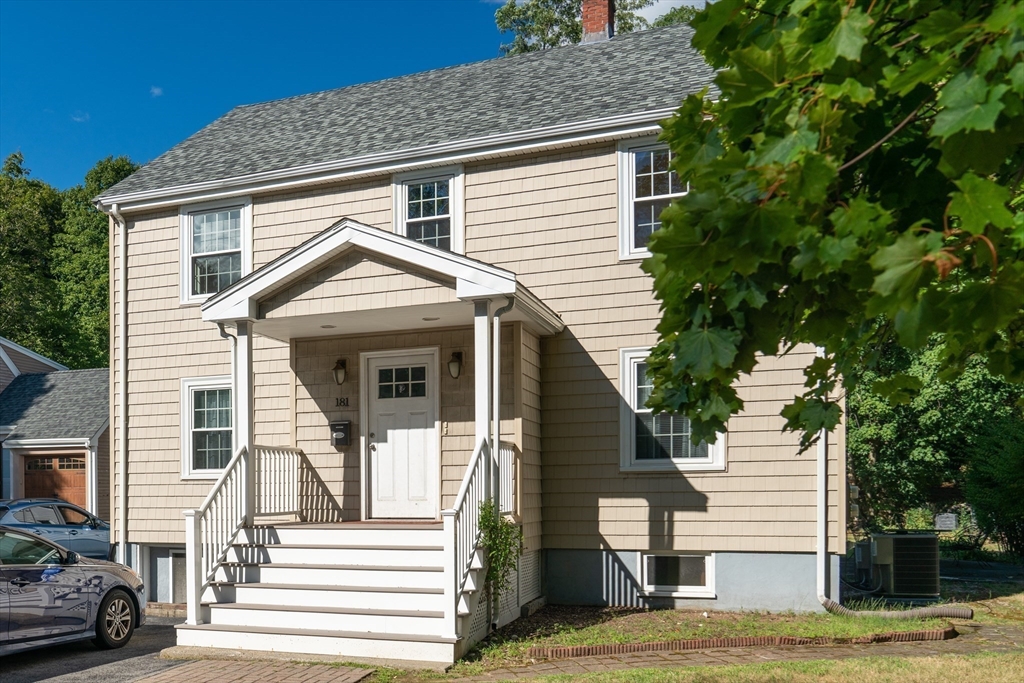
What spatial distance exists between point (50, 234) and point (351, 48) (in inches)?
877

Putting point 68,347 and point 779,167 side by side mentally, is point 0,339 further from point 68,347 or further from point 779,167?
point 779,167

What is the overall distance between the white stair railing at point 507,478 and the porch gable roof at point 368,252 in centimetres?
149

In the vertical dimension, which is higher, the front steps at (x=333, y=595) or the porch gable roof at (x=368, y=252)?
the porch gable roof at (x=368, y=252)

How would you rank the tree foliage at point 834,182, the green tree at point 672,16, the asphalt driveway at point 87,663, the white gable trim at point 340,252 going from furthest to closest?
the green tree at point 672,16
the white gable trim at point 340,252
the asphalt driveway at point 87,663
the tree foliage at point 834,182

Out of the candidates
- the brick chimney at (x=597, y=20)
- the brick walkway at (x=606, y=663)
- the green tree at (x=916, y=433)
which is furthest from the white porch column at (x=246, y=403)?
the green tree at (x=916, y=433)

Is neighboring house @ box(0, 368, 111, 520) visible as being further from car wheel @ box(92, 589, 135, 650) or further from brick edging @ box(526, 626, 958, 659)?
brick edging @ box(526, 626, 958, 659)

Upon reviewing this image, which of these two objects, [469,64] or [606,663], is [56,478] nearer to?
[469,64]

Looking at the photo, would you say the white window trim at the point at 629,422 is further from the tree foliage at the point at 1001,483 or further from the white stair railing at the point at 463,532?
the tree foliage at the point at 1001,483

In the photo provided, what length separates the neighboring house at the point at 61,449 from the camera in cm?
2234

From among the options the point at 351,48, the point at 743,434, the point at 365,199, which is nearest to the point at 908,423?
the point at 743,434

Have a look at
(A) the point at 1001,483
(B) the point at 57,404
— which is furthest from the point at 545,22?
(A) the point at 1001,483

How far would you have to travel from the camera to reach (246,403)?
10.0 meters

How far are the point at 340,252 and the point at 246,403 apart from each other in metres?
2.06

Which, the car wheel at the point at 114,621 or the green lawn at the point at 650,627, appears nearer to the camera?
the green lawn at the point at 650,627
